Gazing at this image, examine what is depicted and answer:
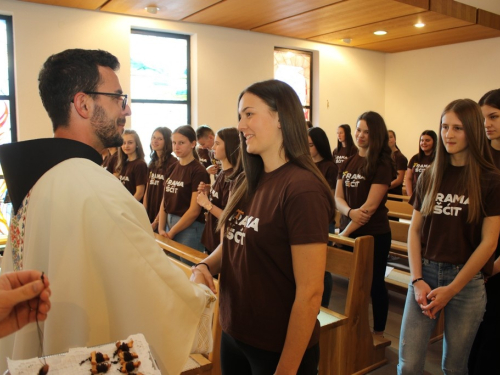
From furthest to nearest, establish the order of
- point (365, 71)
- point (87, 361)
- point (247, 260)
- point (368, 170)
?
1. point (365, 71)
2. point (368, 170)
3. point (247, 260)
4. point (87, 361)

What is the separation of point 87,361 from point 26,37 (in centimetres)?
564

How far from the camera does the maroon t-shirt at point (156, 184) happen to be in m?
4.32

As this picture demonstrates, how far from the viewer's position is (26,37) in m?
5.37

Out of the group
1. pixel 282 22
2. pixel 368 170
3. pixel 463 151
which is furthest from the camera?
pixel 282 22

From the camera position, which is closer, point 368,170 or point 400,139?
point 368,170

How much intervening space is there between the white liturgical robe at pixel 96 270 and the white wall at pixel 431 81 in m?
7.94

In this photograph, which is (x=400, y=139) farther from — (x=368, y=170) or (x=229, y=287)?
(x=229, y=287)

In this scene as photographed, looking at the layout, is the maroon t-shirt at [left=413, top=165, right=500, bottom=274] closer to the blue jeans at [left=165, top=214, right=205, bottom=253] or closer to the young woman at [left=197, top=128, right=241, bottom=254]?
the young woman at [left=197, top=128, right=241, bottom=254]

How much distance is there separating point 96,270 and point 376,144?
8.22ft

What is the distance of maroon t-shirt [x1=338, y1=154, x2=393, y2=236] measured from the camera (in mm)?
3207

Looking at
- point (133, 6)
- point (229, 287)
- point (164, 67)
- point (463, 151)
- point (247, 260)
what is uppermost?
point (133, 6)

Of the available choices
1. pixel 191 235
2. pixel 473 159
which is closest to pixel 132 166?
pixel 191 235

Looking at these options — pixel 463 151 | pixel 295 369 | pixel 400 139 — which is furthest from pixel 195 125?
pixel 295 369

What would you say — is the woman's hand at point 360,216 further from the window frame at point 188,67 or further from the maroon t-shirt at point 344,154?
the window frame at point 188,67
